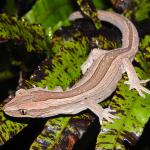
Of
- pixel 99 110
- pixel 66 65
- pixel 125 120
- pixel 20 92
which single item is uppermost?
pixel 66 65

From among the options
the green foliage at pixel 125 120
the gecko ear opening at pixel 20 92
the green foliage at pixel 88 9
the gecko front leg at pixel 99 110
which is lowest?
the gecko front leg at pixel 99 110

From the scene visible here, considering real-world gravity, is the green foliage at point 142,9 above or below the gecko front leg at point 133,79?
above

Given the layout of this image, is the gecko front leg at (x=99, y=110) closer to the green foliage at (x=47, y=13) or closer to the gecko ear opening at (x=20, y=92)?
the gecko ear opening at (x=20, y=92)

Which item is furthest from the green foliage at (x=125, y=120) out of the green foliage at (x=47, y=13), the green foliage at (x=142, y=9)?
the green foliage at (x=47, y=13)

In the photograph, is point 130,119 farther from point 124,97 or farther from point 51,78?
point 51,78

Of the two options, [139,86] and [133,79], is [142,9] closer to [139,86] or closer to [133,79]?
[133,79]

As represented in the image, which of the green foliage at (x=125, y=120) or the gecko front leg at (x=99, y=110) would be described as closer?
the green foliage at (x=125, y=120)

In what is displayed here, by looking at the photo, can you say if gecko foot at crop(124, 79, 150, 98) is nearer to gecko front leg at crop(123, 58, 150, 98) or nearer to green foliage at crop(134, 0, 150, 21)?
gecko front leg at crop(123, 58, 150, 98)

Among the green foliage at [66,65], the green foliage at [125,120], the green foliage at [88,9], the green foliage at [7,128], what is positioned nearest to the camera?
the green foliage at [125,120]

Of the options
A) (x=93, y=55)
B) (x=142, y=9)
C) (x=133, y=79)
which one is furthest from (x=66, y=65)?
(x=142, y=9)
